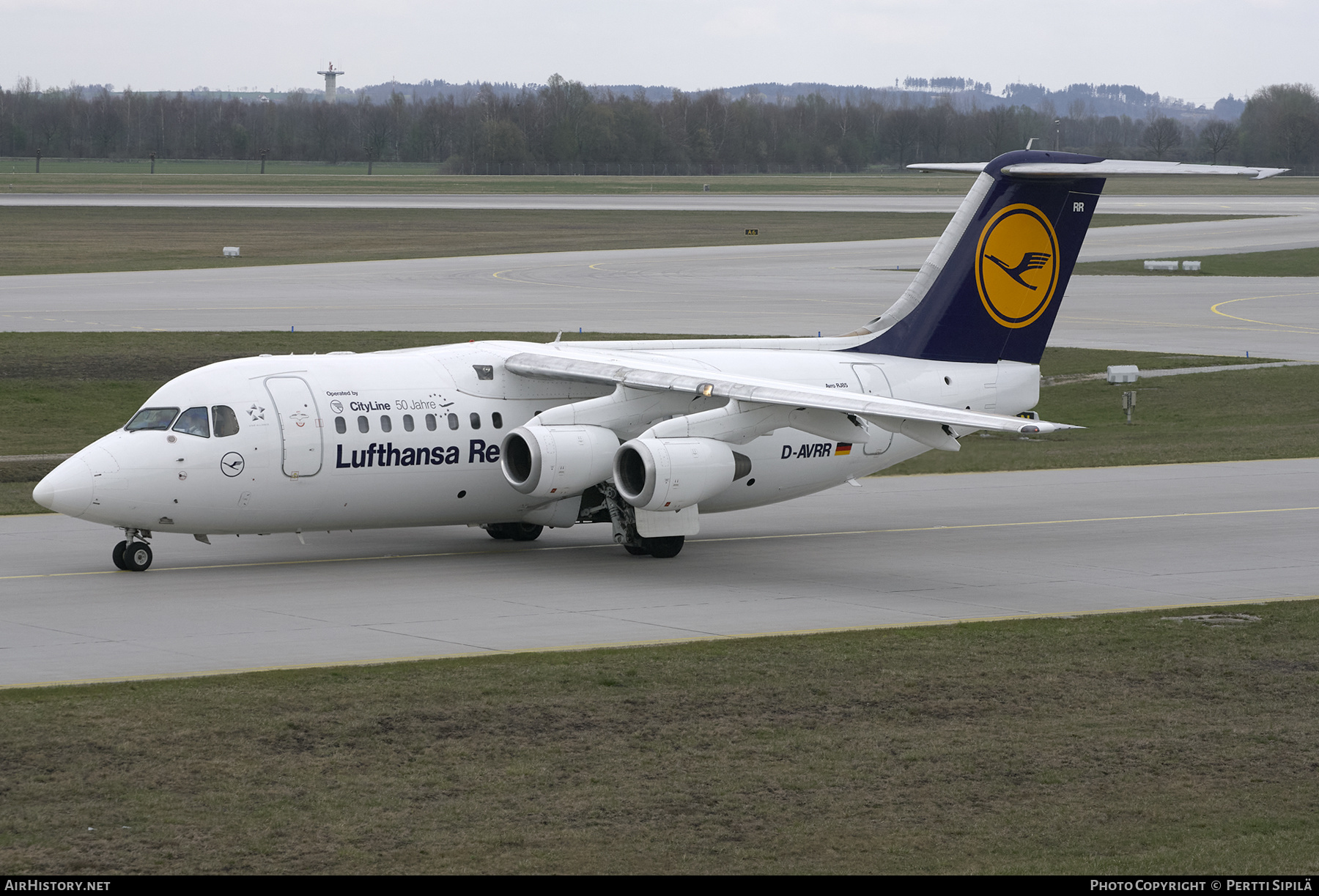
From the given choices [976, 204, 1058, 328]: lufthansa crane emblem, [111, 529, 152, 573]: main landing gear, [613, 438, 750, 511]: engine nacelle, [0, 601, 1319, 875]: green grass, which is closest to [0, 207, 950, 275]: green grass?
[111, 529, 152, 573]: main landing gear

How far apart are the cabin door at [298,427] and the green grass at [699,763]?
645 cm

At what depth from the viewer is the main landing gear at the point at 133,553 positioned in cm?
2377

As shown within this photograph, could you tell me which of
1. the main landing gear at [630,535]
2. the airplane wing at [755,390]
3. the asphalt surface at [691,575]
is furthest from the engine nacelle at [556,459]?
the asphalt surface at [691,575]

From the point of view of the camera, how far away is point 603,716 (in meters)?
16.0

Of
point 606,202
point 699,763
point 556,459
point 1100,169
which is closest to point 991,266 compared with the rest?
point 1100,169

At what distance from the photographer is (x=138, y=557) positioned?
23875 millimetres

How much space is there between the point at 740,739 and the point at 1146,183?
181 meters

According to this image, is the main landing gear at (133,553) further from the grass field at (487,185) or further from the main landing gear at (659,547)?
the grass field at (487,185)

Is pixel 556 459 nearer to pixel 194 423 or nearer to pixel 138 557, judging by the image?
pixel 194 423

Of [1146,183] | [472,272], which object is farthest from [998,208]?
[1146,183]

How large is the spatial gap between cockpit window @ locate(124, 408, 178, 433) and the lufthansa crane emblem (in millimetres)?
13683

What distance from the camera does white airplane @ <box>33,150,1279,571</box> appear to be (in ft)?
76.6

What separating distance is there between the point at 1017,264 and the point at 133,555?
15.5 m

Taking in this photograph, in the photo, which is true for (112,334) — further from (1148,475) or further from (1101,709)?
(1101,709)
